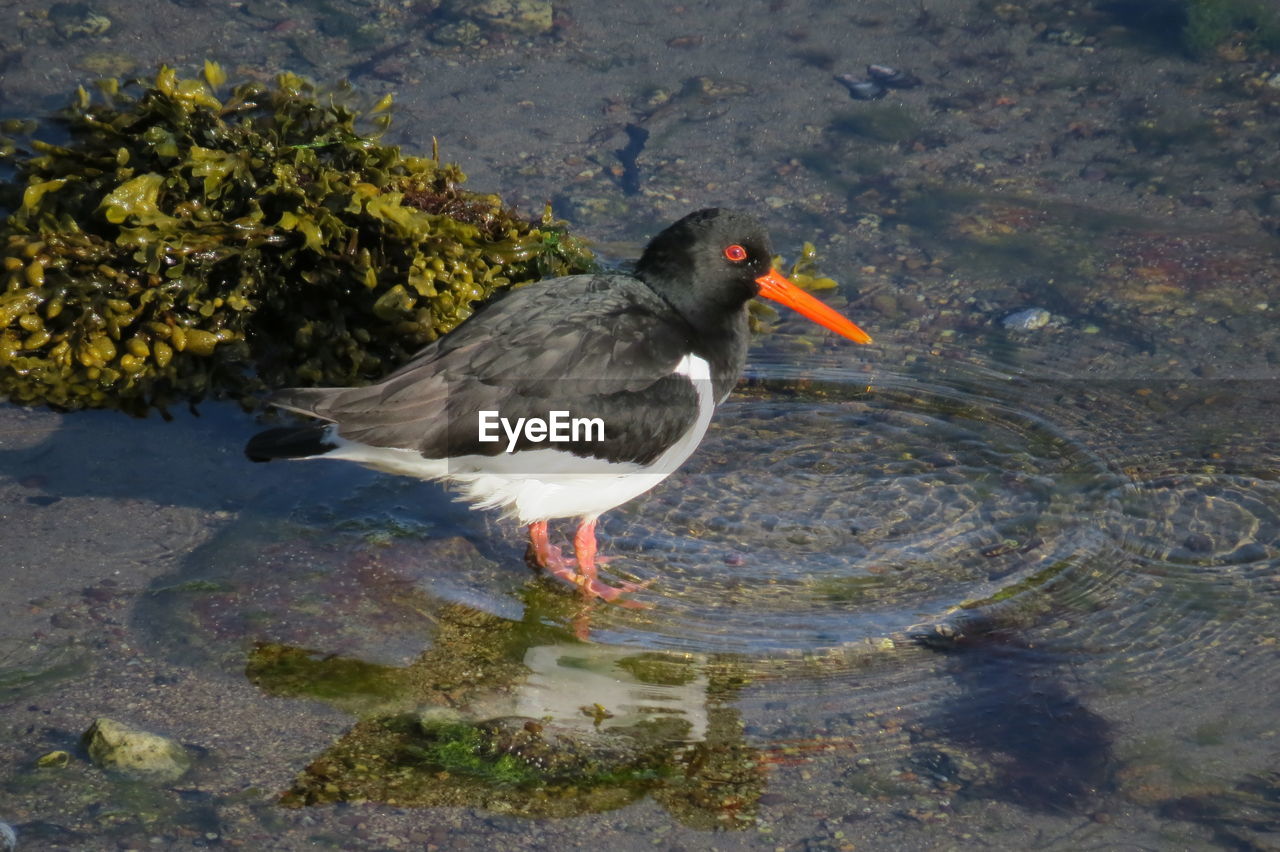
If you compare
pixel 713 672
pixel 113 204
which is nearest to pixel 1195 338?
pixel 713 672

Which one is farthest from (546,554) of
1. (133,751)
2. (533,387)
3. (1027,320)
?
(1027,320)

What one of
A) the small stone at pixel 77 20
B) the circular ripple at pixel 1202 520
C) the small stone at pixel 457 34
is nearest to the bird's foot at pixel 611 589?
Answer: the circular ripple at pixel 1202 520

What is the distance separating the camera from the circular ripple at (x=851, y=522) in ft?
14.7

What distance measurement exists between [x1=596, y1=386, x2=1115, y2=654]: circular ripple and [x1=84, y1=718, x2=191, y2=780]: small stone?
61.3 inches

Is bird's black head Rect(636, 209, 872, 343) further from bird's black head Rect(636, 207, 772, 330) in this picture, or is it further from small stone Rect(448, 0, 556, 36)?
small stone Rect(448, 0, 556, 36)

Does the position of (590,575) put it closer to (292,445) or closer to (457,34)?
(292,445)

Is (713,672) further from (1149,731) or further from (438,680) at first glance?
(1149,731)

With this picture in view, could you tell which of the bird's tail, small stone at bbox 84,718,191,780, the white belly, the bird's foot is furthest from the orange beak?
small stone at bbox 84,718,191,780

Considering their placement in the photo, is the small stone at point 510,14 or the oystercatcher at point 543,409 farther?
the small stone at point 510,14

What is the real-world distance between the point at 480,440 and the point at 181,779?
4.87 ft

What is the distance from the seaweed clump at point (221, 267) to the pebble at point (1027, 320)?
2.44 metres

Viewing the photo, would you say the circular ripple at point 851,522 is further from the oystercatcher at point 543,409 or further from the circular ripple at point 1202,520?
the oystercatcher at point 543,409
